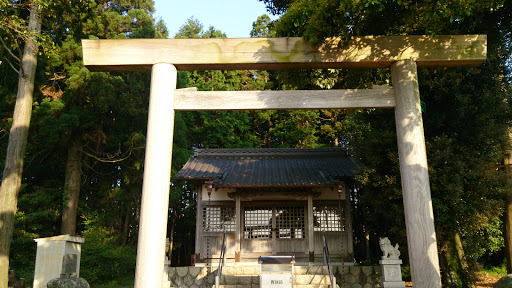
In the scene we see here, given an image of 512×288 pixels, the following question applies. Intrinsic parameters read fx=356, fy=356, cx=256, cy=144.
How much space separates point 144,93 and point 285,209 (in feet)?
25.5

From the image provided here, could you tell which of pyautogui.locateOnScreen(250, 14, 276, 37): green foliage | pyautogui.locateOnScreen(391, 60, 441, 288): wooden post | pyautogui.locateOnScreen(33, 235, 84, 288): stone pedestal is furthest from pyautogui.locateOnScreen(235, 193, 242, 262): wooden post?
pyautogui.locateOnScreen(250, 14, 276, 37): green foliage

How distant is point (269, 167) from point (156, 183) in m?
8.71

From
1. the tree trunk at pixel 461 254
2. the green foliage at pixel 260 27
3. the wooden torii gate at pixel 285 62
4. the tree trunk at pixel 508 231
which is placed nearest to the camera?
the wooden torii gate at pixel 285 62

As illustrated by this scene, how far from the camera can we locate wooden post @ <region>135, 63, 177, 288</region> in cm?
431

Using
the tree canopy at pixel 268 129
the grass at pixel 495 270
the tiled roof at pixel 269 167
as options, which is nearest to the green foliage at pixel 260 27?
the tree canopy at pixel 268 129

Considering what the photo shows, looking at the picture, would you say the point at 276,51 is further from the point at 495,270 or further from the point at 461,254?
the point at 495,270

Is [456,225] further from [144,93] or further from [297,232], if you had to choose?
[144,93]

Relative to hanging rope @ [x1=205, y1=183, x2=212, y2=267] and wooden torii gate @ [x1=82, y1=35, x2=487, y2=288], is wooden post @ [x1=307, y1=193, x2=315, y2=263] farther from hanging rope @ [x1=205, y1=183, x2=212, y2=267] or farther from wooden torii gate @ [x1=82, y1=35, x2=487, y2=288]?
wooden torii gate @ [x1=82, y1=35, x2=487, y2=288]

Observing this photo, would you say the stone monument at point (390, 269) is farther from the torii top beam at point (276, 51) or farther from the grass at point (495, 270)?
the grass at point (495, 270)

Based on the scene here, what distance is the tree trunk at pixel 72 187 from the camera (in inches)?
518

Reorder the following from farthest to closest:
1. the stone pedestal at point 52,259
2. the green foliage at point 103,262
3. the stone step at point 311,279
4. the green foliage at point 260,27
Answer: the green foliage at point 260,27, the green foliage at point 103,262, the stone step at point 311,279, the stone pedestal at point 52,259

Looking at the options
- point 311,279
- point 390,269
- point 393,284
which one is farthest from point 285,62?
point 393,284

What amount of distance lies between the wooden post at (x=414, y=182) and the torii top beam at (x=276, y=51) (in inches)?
11.5

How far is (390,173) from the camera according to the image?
901cm
